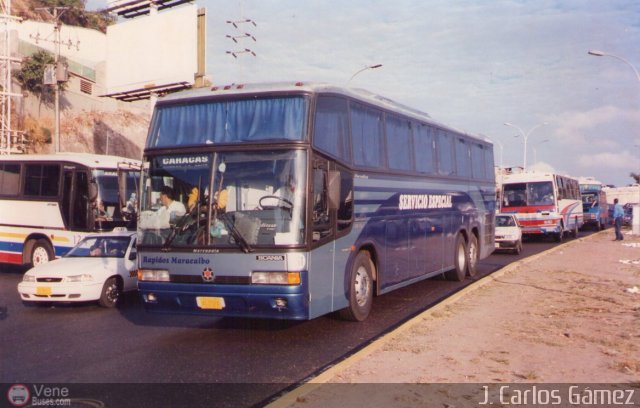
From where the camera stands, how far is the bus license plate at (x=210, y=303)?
8180 mm

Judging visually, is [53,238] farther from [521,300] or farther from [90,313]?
[521,300]

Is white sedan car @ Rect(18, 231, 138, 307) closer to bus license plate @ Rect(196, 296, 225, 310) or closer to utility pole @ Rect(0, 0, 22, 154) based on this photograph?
bus license plate @ Rect(196, 296, 225, 310)

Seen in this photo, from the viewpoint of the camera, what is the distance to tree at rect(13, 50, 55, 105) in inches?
Result: 1639

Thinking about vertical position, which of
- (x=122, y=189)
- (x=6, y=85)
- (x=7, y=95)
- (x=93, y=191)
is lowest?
(x=93, y=191)

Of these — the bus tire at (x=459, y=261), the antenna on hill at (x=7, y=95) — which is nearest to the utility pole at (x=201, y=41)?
the antenna on hill at (x=7, y=95)

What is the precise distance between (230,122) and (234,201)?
1171mm

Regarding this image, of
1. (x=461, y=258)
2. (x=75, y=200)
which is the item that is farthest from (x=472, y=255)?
(x=75, y=200)

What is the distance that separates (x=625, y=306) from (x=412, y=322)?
4031 mm

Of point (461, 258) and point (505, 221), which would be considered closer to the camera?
point (461, 258)

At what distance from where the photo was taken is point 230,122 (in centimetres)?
855

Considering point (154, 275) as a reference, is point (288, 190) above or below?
above

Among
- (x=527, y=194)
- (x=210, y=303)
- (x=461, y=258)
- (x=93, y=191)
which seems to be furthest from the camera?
(x=527, y=194)

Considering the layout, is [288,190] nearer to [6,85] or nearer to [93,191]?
[93,191]

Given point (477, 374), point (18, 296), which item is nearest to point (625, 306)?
point (477, 374)
